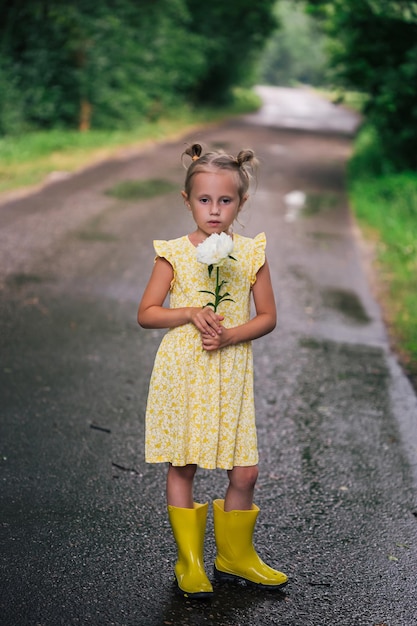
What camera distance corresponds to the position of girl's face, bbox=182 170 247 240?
3.02 meters

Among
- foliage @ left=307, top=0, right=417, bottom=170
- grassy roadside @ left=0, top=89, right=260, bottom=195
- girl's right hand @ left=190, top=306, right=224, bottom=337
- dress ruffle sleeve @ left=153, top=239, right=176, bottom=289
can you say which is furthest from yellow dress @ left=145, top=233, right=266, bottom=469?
foliage @ left=307, top=0, right=417, bottom=170

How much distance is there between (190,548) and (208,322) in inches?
33.7

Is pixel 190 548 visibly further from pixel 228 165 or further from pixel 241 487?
pixel 228 165

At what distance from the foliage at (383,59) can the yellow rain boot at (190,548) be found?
38.0 ft

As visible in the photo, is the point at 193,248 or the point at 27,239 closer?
the point at 193,248

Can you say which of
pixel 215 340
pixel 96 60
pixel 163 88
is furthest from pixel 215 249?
pixel 163 88

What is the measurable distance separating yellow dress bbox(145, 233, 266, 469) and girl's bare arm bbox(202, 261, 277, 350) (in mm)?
41

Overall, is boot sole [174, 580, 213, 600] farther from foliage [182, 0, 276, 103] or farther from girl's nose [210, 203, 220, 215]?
foliage [182, 0, 276, 103]

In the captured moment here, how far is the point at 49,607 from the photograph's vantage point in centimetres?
289

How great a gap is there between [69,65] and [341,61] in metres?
7.28

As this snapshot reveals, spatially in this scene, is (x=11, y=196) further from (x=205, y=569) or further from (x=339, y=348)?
(x=205, y=569)

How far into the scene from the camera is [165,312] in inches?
121

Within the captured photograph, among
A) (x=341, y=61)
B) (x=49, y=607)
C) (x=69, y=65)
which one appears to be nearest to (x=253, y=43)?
(x=69, y=65)

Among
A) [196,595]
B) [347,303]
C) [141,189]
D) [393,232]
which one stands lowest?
[196,595]
